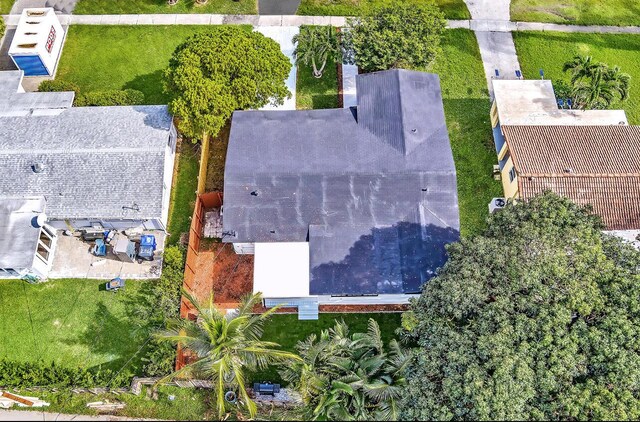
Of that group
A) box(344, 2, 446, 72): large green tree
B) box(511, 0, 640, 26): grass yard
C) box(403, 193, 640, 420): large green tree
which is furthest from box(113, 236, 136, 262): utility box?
box(511, 0, 640, 26): grass yard

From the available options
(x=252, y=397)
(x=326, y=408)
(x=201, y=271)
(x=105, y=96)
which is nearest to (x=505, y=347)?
(x=326, y=408)

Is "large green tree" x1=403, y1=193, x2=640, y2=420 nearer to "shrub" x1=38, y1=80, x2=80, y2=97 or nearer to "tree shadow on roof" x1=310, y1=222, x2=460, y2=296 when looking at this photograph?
"tree shadow on roof" x1=310, y1=222, x2=460, y2=296

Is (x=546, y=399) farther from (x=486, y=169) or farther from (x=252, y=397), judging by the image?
(x=486, y=169)

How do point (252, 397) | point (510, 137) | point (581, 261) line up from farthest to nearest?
point (510, 137) → point (252, 397) → point (581, 261)

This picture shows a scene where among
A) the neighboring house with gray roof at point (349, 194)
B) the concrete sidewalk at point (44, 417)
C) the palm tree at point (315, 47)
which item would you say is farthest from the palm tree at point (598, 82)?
the concrete sidewalk at point (44, 417)

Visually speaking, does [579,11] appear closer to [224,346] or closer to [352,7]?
[352,7]

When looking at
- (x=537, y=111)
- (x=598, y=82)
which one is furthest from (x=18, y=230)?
(x=598, y=82)
